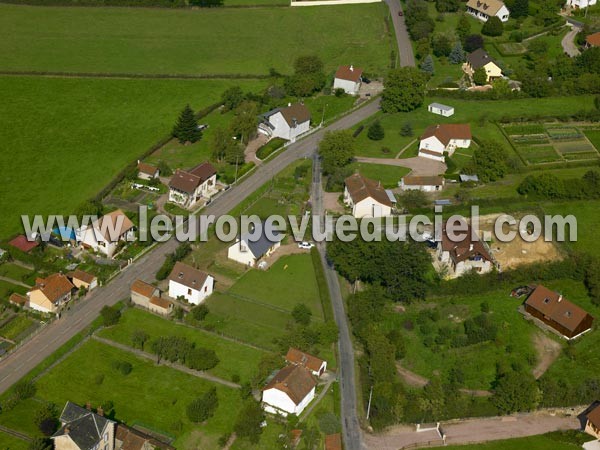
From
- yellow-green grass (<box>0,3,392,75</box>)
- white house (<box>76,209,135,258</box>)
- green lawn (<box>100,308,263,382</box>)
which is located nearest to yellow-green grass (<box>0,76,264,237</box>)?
yellow-green grass (<box>0,3,392,75</box>)

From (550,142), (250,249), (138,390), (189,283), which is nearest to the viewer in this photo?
(138,390)

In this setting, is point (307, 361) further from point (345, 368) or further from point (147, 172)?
point (147, 172)

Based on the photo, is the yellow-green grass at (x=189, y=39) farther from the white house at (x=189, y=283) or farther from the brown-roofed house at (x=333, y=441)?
the brown-roofed house at (x=333, y=441)

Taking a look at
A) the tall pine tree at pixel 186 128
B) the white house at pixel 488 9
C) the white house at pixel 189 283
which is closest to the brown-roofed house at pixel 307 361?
the white house at pixel 189 283

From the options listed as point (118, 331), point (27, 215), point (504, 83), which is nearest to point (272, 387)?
point (118, 331)

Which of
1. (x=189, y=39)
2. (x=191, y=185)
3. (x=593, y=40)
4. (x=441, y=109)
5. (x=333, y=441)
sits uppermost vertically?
(x=333, y=441)

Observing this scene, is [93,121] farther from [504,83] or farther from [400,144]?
[504,83]

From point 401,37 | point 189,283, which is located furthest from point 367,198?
point 401,37
